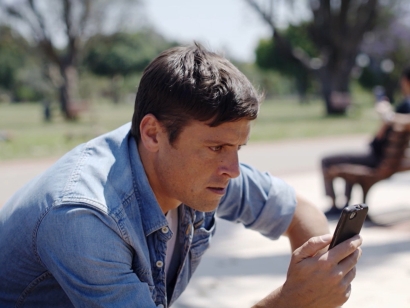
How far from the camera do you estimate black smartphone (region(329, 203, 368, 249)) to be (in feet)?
5.14

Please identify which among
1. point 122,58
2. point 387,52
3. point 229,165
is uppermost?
point 229,165

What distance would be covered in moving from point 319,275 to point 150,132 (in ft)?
2.11

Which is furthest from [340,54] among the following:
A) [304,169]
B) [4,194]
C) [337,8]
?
[4,194]

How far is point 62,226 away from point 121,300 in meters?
0.24

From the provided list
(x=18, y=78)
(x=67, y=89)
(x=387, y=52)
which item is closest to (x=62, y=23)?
(x=67, y=89)

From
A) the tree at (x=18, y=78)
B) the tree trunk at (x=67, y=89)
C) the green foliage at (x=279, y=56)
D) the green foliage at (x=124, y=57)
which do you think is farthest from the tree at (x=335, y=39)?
the tree at (x=18, y=78)

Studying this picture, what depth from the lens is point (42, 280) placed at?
5.41 ft

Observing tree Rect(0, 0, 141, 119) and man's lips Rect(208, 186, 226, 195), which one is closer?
man's lips Rect(208, 186, 226, 195)

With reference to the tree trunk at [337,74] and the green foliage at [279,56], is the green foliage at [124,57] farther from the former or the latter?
the tree trunk at [337,74]

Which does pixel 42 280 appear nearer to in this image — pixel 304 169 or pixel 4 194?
pixel 4 194

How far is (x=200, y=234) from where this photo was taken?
2043mm

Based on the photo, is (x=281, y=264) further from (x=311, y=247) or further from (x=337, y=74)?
(x=337, y=74)

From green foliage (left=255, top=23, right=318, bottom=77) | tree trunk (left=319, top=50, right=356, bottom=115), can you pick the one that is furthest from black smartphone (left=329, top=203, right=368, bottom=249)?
green foliage (left=255, top=23, right=318, bottom=77)

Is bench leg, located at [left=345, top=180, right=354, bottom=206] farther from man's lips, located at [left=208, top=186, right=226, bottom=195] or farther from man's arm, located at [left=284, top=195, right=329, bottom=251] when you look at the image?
man's lips, located at [left=208, top=186, right=226, bottom=195]
